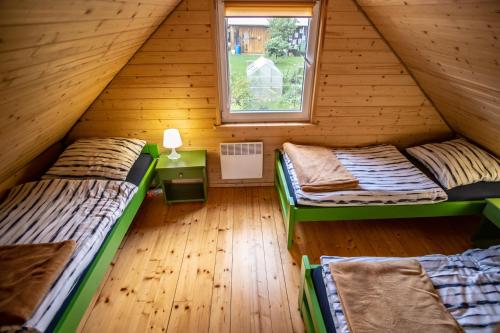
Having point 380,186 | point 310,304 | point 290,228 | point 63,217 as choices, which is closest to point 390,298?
point 310,304

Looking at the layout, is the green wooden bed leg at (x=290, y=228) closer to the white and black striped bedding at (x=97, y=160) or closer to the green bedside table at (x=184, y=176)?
the green bedside table at (x=184, y=176)

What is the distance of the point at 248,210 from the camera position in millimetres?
2686

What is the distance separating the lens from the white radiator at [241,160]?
2779mm

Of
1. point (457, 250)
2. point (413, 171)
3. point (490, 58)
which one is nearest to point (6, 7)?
point (490, 58)

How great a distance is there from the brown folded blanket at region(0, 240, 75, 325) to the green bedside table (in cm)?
113

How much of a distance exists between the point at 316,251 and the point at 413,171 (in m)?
1.10

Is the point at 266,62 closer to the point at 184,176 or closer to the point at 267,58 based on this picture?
the point at 267,58

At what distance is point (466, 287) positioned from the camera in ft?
4.53

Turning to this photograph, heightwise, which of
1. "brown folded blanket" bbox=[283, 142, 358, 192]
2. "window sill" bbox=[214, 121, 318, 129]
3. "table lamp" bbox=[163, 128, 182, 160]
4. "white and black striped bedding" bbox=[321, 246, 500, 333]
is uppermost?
"window sill" bbox=[214, 121, 318, 129]

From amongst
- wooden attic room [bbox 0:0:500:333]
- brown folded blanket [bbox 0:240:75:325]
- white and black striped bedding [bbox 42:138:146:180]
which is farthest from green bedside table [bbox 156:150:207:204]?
brown folded blanket [bbox 0:240:75:325]

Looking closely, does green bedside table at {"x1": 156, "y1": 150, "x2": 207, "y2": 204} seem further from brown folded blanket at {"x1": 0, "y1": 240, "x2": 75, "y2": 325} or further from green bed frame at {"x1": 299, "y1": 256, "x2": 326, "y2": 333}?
green bed frame at {"x1": 299, "y1": 256, "x2": 326, "y2": 333}

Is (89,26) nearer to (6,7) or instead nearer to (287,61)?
(6,7)

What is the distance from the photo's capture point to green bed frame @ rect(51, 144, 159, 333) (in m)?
1.34

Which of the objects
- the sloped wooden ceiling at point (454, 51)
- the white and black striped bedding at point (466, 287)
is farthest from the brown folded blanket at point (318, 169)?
the sloped wooden ceiling at point (454, 51)
